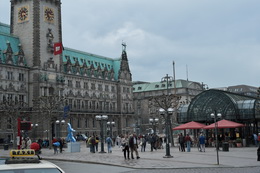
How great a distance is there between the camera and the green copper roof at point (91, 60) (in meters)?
106

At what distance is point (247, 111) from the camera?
5203 cm

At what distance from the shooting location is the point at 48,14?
88.9 meters

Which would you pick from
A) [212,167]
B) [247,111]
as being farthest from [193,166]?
[247,111]

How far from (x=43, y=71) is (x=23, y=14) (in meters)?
14.4

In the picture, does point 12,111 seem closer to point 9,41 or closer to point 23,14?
point 9,41

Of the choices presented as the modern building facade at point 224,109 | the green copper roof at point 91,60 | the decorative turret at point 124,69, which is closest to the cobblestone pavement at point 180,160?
the modern building facade at point 224,109

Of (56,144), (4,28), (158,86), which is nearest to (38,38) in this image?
(4,28)

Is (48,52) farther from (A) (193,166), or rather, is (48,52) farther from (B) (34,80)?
(A) (193,166)

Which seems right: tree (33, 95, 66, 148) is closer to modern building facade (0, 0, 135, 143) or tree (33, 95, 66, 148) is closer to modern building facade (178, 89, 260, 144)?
modern building facade (0, 0, 135, 143)

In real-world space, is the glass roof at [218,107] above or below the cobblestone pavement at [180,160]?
above

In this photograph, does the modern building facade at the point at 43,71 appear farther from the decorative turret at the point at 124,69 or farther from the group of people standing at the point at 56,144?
the group of people standing at the point at 56,144

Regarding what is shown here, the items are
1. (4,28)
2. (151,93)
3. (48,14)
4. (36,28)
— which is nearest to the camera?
(36,28)

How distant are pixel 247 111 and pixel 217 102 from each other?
15.5ft

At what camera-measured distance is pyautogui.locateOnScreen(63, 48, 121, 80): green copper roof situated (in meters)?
106
